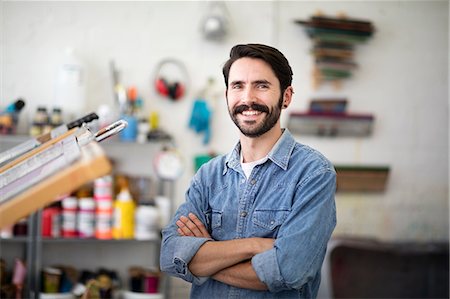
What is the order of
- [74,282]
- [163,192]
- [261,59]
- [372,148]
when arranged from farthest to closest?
[372,148], [163,192], [74,282], [261,59]

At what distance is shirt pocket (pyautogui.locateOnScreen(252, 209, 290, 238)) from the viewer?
5.12ft

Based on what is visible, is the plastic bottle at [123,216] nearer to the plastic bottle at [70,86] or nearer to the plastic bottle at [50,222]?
the plastic bottle at [50,222]

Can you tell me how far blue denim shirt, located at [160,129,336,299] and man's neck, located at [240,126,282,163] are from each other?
2 centimetres

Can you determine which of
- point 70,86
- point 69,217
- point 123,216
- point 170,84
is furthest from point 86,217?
point 170,84

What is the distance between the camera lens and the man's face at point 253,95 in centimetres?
152

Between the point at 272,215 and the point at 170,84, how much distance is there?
223 centimetres

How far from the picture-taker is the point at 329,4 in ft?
13.0

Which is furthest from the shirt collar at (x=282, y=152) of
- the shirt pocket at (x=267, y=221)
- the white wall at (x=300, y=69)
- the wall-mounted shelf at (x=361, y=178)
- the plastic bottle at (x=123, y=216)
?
the wall-mounted shelf at (x=361, y=178)

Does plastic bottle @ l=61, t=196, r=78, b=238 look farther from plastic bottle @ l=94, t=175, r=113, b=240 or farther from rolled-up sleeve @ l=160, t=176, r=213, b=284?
rolled-up sleeve @ l=160, t=176, r=213, b=284

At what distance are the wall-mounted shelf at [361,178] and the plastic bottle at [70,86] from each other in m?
1.68

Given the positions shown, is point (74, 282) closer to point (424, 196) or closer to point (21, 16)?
point (21, 16)

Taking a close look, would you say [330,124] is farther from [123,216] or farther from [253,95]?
[253,95]

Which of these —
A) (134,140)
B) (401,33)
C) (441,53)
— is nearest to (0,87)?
(134,140)

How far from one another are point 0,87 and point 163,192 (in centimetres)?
112
